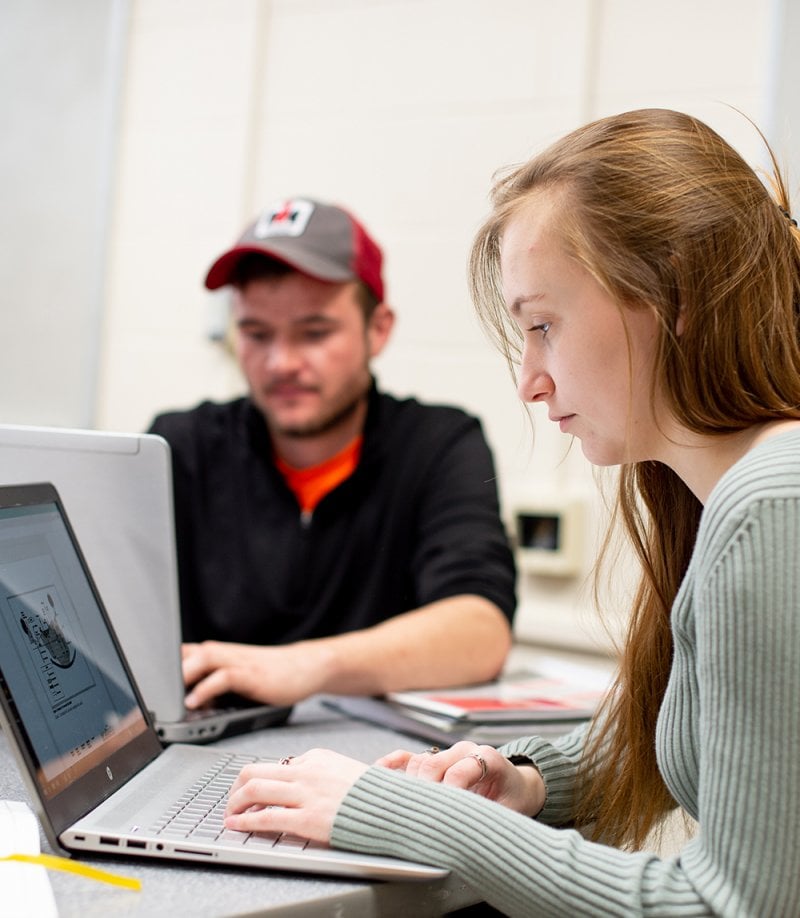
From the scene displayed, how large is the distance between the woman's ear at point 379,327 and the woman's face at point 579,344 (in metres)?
0.95

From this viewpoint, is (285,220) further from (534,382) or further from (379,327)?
(534,382)

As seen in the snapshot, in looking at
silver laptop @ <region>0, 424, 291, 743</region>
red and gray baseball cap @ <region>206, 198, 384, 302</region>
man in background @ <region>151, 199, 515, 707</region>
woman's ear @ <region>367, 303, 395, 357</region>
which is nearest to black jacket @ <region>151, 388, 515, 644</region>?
man in background @ <region>151, 199, 515, 707</region>

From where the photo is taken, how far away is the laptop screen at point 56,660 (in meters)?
0.73

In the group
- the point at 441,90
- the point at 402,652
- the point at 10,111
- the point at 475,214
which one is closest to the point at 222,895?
the point at 402,652

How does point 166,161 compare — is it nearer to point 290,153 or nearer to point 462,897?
point 290,153

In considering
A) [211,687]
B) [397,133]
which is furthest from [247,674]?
[397,133]

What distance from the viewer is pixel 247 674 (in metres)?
1.17

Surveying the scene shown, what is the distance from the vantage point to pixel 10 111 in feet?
7.73

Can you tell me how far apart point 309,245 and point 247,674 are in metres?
0.79

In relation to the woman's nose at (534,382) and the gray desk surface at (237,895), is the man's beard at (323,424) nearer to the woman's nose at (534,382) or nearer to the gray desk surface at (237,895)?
the woman's nose at (534,382)

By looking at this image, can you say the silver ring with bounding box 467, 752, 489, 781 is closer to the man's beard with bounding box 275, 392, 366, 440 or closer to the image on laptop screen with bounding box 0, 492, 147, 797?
the image on laptop screen with bounding box 0, 492, 147, 797

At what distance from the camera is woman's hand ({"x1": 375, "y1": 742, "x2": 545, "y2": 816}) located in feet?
2.78

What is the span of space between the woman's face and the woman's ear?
95 cm

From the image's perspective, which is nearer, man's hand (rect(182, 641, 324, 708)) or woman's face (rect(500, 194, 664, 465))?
woman's face (rect(500, 194, 664, 465))
